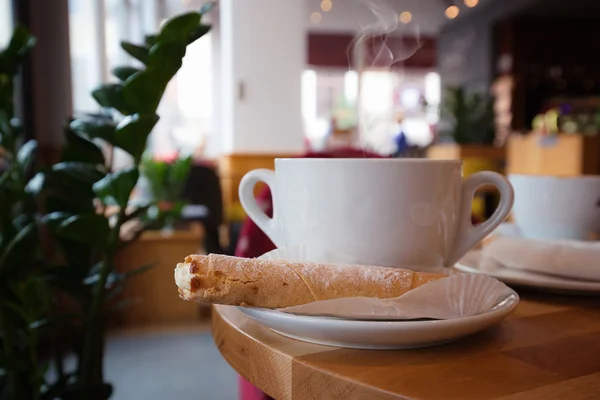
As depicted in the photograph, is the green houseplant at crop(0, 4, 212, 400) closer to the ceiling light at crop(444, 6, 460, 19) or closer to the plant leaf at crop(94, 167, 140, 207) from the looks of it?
the plant leaf at crop(94, 167, 140, 207)

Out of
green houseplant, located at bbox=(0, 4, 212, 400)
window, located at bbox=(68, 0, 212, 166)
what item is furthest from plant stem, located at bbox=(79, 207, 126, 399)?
window, located at bbox=(68, 0, 212, 166)

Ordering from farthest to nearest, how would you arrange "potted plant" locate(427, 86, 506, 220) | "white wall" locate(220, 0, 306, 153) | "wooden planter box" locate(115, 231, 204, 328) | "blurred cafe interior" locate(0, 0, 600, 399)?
"potted plant" locate(427, 86, 506, 220), "white wall" locate(220, 0, 306, 153), "wooden planter box" locate(115, 231, 204, 328), "blurred cafe interior" locate(0, 0, 600, 399)

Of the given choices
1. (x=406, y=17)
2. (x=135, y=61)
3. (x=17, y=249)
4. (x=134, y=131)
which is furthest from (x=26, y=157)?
(x=406, y=17)

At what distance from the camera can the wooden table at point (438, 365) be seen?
0.87 feet

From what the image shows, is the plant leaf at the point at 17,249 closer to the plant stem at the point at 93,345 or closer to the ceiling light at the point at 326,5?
the plant stem at the point at 93,345

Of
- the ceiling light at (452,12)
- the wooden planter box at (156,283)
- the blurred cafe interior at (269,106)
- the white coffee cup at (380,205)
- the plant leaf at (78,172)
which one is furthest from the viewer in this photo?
the ceiling light at (452,12)

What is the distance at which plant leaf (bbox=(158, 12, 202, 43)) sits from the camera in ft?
2.40

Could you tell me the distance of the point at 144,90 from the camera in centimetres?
73

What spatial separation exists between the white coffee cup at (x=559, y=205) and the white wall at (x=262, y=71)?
392 cm

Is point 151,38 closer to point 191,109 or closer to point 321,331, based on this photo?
point 321,331

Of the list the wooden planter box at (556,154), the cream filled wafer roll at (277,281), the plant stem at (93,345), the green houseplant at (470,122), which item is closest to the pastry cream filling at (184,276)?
the cream filled wafer roll at (277,281)

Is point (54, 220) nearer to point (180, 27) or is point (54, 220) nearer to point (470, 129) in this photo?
point (180, 27)

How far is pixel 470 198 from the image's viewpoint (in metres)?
0.44

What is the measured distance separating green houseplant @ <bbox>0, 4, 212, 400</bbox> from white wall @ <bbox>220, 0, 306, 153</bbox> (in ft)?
11.3
